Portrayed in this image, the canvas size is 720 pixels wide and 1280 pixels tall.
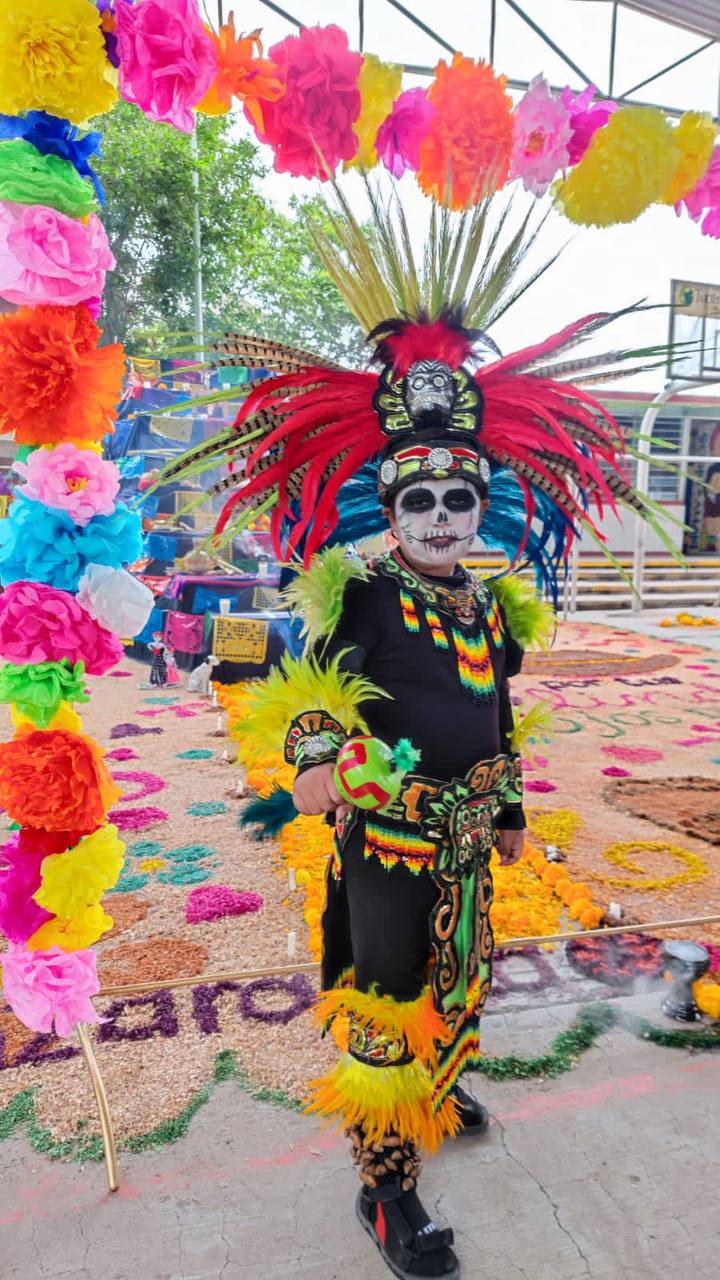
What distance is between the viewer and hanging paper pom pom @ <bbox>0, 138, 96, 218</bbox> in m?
1.80

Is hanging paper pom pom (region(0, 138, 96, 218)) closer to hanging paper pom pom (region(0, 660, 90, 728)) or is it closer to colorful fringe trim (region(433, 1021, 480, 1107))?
hanging paper pom pom (region(0, 660, 90, 728))

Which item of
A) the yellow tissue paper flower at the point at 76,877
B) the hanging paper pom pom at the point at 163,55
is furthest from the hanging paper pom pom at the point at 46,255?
the yellow tissue paper flower at the point at 76,877

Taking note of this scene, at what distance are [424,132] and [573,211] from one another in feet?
1.58

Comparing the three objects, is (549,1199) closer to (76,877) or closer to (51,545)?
(76,877)

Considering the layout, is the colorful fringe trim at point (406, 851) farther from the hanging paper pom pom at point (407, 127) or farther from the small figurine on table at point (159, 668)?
the small figurine on table at point (159, 668)

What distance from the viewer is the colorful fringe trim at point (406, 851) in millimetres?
1850

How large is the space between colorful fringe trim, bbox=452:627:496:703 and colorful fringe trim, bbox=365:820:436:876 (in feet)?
1.13

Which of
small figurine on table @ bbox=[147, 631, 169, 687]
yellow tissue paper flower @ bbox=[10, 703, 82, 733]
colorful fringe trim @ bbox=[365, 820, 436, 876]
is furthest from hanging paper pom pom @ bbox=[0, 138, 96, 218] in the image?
small figurine on table @ bbox=[147, 631, 169, 687]

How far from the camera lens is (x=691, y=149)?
2.57 metres

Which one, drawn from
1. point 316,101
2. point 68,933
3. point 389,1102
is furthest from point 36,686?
point 316,101

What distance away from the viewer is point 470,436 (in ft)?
6.44

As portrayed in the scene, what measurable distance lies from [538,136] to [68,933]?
2375mm

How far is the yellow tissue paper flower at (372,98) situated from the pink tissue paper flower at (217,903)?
107 inches

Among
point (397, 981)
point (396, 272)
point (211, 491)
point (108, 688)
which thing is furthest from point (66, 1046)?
point (108, 688)
